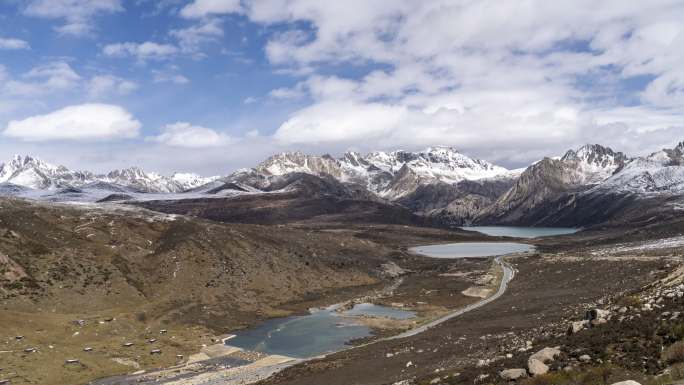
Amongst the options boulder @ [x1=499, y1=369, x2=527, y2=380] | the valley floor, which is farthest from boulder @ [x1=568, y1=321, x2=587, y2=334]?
boulder @ [x1=499, y1=369, x2=527, y2=380]

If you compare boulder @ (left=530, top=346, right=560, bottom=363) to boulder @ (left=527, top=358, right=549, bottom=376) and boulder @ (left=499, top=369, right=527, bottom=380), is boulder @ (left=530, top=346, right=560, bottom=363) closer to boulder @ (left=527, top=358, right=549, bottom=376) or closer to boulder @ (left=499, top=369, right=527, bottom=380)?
boulder @ (left=527, top=358, right=549, bottom=376)

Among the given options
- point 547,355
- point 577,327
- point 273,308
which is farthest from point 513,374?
point 273,308

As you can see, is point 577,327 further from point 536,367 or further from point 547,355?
point 536,367

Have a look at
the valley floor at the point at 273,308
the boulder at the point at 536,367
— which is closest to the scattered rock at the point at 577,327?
the valley floor at the point at 273,308

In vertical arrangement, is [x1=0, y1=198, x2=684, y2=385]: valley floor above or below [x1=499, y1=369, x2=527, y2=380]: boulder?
below

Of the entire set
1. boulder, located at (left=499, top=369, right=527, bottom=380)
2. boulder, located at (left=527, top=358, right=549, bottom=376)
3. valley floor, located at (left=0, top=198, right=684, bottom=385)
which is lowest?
valley floor, located at (left=0, top=198, right=684, bottom=385)

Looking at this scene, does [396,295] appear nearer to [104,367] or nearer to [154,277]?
[154,277]

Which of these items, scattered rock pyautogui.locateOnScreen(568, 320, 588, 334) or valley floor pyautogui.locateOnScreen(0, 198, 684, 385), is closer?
scattered rock pyautogui.locateOnScreen(568, 320, 588, 334)
